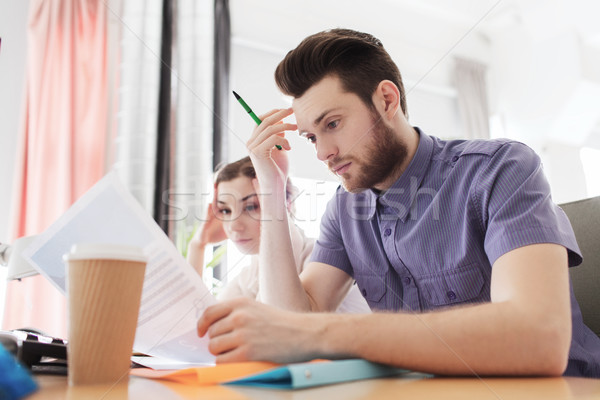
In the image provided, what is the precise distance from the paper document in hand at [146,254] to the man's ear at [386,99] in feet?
2.40

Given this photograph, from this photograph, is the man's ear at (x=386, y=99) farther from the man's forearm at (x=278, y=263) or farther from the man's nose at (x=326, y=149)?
the man's forearm at (x=278, y=263)

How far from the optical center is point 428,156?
103cm

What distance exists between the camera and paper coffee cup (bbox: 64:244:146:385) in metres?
0.42

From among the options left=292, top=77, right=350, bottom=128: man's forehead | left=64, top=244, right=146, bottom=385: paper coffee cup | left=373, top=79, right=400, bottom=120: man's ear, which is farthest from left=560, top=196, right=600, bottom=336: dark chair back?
left=64, top=244, right=146, bottom=385: paper coffee cup

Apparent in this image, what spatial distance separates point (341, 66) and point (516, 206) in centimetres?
59

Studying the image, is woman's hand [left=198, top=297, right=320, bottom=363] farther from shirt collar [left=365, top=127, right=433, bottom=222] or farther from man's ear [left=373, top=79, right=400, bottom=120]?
man's ear [left=373, top=79, right=400, bottom=120]

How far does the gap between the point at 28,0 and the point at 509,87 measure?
3514 mm

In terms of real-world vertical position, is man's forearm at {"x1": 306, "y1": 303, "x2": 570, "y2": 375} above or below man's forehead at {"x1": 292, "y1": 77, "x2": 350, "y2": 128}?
below

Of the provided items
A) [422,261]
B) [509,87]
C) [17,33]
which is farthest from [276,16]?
[422,261]

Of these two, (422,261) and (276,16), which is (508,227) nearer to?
(422,261)

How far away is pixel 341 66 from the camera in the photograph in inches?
46.4

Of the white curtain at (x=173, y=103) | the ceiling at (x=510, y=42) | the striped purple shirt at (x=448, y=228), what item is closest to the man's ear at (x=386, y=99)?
the striped purple shirt at (x=448, y=228)

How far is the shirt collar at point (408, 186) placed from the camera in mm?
1008

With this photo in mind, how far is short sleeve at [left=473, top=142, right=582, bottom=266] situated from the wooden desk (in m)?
0.28
